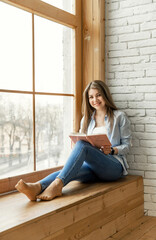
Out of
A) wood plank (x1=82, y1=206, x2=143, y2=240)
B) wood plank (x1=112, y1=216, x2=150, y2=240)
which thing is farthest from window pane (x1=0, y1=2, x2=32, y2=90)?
wood plank (x1=112, y1=216, x2=150, y2=240)

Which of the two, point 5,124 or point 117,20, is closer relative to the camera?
point 5,124

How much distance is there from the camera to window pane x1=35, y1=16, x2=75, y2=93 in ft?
9.25

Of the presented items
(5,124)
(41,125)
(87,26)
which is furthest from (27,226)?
(87,26)

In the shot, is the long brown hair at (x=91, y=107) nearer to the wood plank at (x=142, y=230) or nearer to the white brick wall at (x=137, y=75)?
the white brick wall at (x=137, y=75)

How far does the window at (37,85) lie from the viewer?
2.52 meters

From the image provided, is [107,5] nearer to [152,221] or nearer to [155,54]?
[155,54]

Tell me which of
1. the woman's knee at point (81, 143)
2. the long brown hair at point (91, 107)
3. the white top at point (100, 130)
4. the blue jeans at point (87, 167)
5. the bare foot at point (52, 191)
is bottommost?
the bare foot at point (52, 191)

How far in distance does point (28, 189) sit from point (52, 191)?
0.55 feet

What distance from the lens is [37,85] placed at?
110 inches

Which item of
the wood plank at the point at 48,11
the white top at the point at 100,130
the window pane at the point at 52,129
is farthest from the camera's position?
the white top at the point at 100,130

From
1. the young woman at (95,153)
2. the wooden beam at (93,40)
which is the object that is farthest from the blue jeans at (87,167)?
the wooden beam at (93,40)

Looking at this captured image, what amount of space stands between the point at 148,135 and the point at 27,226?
166 centimetres

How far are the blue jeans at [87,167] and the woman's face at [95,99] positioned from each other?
1.62ft

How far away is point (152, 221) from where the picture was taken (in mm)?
3025
